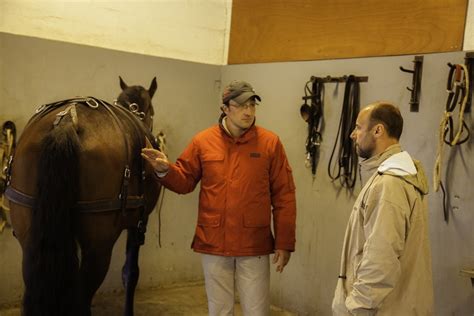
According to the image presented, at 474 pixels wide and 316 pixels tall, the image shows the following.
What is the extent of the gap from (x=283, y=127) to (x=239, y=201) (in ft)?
4.72

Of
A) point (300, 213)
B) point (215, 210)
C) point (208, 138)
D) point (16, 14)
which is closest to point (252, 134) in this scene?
point (208, 138)

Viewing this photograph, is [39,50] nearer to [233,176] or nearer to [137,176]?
[137,176]

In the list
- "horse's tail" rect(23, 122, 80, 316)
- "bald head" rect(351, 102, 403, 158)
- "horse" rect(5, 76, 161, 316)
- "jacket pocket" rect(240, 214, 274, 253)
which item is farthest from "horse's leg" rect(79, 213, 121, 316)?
"bald head" rect(351, 102, 403, 158)

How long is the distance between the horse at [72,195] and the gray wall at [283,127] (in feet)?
3.55

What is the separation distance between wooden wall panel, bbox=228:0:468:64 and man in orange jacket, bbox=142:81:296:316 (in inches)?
42.8

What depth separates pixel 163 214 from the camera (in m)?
4.30

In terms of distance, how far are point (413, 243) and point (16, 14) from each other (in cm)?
305

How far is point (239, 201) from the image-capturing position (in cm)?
260

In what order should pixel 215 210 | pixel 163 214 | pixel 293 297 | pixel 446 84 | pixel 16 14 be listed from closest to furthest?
1. pixel 215 210
2. pixel 446 84
3. pixel 16 14
4. pixel 293 297
5. pixel 163 214

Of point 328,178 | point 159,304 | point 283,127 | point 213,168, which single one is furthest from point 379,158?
point 159,304

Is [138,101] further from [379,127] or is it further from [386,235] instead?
[386,235]

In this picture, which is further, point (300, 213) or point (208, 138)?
point (300, 213)

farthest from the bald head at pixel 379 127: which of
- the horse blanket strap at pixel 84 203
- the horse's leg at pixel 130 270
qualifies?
the horse's leg at pixel 130 270

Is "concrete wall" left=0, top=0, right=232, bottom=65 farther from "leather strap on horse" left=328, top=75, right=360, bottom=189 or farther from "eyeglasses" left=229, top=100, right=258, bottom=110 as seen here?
"eyeglasses" left=229, top=100, right=258, bottom=110
